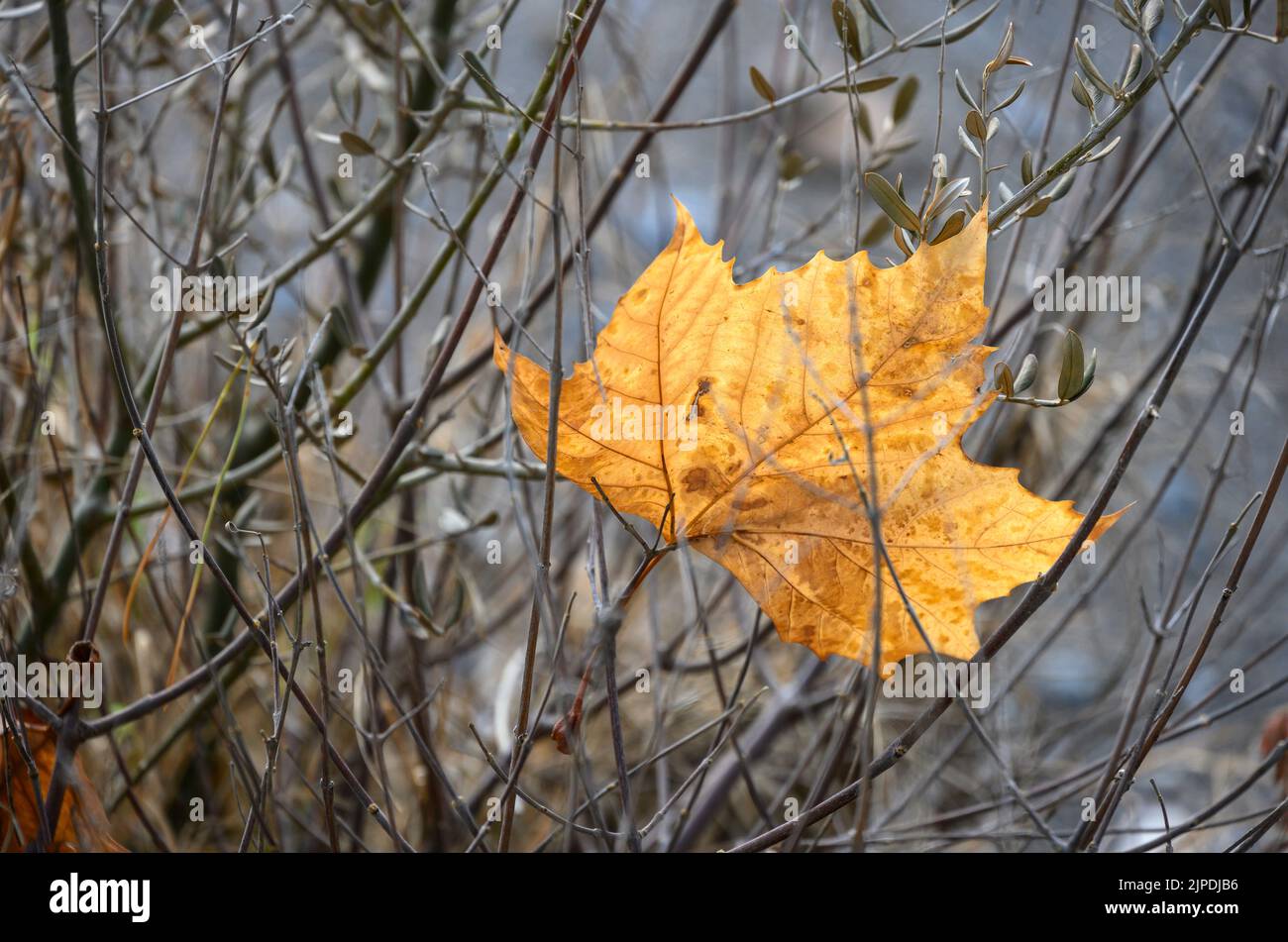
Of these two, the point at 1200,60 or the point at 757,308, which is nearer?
the point at 757,308

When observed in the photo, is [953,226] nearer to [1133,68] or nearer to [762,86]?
[1133,68]

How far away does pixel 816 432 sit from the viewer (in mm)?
460

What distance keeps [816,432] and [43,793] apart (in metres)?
0.44

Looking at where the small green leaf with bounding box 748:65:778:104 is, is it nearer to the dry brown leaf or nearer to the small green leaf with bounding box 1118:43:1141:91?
the small green leaf with bounding box 1118:43:1141:91

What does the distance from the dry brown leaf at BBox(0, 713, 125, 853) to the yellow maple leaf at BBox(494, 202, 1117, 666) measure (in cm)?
32

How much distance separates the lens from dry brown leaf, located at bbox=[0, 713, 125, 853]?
0.53 m

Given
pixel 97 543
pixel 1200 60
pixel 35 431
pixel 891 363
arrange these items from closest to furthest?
1. pixel 891 363
2. pixel 35 431
3. pixel 97 543
4. pixel 1200 60

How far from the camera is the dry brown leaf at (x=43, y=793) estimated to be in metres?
0.53

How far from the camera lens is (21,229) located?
86 centimetres

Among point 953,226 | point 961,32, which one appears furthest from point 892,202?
point 961,32
